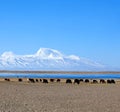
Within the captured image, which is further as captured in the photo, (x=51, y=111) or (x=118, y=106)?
(x=118, y=106)

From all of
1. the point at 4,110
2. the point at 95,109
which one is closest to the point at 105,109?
the point at 95,109

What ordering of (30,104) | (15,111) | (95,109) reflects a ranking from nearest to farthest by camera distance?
1. (15,111)
2. (95,109)
3. (30,104)

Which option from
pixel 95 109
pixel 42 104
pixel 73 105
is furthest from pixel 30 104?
pixel 95 109

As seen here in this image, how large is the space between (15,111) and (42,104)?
3.95 m

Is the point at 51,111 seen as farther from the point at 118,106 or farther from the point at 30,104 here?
the point at 118,106

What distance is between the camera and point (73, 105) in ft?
76.7

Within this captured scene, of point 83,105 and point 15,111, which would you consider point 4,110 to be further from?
point 83,105

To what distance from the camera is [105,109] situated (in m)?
21.7

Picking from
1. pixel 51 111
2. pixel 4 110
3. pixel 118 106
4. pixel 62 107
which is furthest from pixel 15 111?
pixel 118 106

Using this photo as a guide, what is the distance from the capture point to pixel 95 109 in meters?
21.6

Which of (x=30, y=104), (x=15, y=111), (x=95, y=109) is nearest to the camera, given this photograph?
(x=15, y=111)

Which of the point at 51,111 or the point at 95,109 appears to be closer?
the point at 51,111

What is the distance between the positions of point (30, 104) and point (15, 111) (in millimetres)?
3517

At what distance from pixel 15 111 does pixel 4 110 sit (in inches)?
21.5
